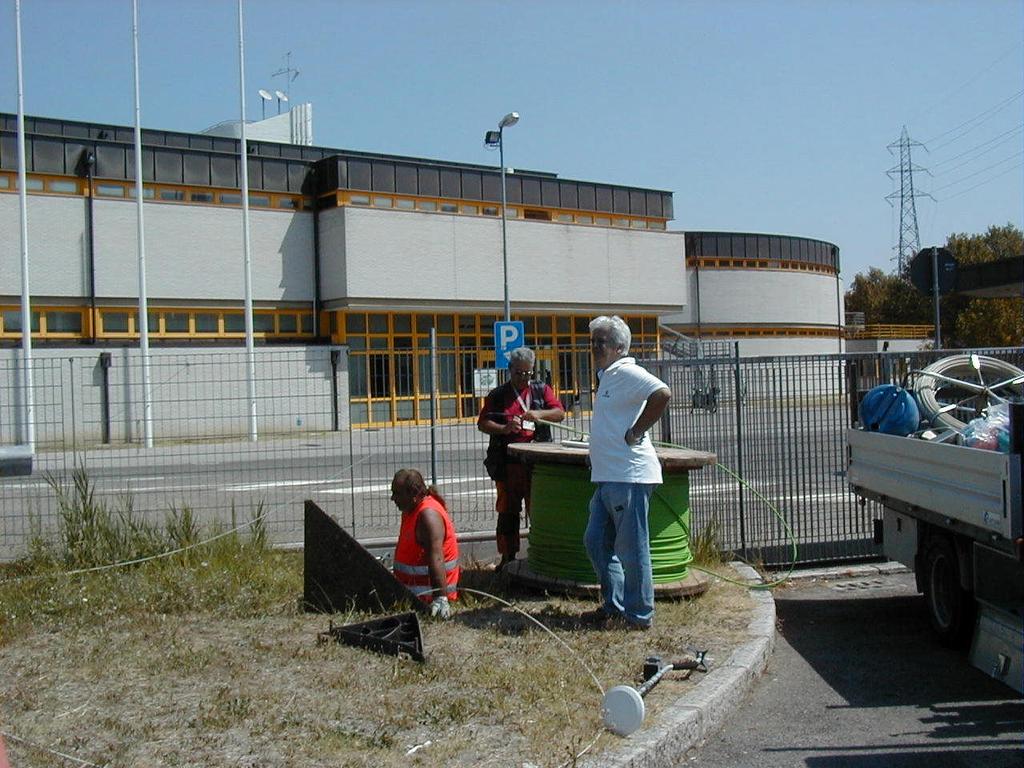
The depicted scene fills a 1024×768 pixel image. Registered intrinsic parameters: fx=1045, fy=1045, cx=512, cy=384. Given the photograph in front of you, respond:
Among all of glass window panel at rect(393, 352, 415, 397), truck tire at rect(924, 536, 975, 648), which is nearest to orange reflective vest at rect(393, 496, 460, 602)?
glass window panel at rect(393, 352, 415, 397)

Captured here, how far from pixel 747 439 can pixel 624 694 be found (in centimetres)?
463

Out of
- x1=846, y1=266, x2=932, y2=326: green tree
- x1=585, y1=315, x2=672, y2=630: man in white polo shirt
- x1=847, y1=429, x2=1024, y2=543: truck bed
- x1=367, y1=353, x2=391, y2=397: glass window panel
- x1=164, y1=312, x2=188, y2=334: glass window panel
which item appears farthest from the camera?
x1=846, y1=266, x2=932, y2=326: green tree

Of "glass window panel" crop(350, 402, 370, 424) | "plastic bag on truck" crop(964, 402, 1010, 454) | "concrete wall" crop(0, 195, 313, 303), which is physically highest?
"concrete wall" crop(0, 195, 313, 303)

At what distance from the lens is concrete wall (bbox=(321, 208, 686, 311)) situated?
2883cm

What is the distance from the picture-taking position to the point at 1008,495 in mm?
5121

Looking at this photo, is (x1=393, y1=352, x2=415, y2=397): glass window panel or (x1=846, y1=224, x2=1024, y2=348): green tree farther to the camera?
(x1=846, y1=224, x2=1024, y2=348): green tree

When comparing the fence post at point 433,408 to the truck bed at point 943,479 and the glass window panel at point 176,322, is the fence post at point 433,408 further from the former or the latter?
the glass window panel at point 176,322

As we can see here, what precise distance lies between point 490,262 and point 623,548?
2577cm

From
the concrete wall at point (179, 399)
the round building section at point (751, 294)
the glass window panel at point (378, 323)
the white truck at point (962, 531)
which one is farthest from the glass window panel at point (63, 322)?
the round building section at point (751, 294)

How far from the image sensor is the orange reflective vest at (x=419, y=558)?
6930 mm

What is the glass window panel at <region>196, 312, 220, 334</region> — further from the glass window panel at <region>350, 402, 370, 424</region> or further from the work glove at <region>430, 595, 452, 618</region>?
the work glove at <region>430, 595, 452, 618</region>

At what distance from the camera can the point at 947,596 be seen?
21.0 ft

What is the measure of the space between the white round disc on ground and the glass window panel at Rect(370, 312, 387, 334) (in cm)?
2556

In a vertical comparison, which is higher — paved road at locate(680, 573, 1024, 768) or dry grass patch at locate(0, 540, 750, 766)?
dry grass patch at locate(0, 540, 750, 766)
